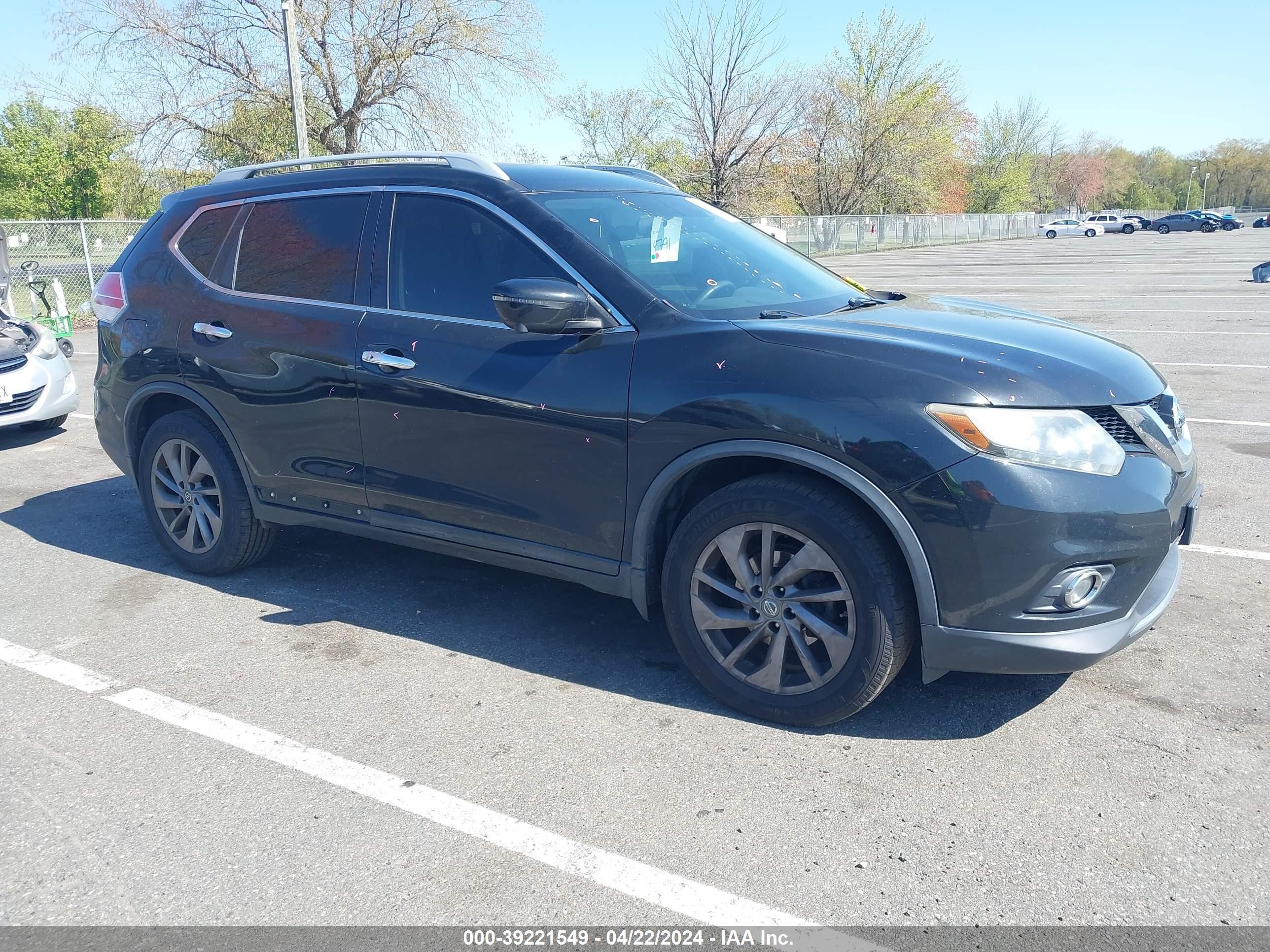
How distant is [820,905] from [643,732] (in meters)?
1.00

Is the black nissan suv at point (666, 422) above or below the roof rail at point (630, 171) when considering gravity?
below

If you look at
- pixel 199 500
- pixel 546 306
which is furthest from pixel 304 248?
pixel 546 306

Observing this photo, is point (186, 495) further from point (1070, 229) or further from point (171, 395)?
point (1070, 229)

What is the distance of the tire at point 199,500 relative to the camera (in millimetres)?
4754

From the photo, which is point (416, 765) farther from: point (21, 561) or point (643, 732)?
point (21, 561)

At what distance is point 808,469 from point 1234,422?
20.1 feet

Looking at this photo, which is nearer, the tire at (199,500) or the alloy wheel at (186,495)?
the tire at (199,500)

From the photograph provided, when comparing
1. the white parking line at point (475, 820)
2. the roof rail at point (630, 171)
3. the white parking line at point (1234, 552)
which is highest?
the roof rail at point (630, 171)

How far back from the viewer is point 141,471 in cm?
513

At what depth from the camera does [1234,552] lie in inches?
195

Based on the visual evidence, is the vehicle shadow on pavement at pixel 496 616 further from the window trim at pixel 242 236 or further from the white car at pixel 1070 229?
the white car at pixel 1070 229

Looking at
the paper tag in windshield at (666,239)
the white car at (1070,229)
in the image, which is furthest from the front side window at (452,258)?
the white car at (1070,229)

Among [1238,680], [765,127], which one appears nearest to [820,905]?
[1238,680]

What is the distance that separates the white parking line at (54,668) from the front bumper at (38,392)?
4736 mm
